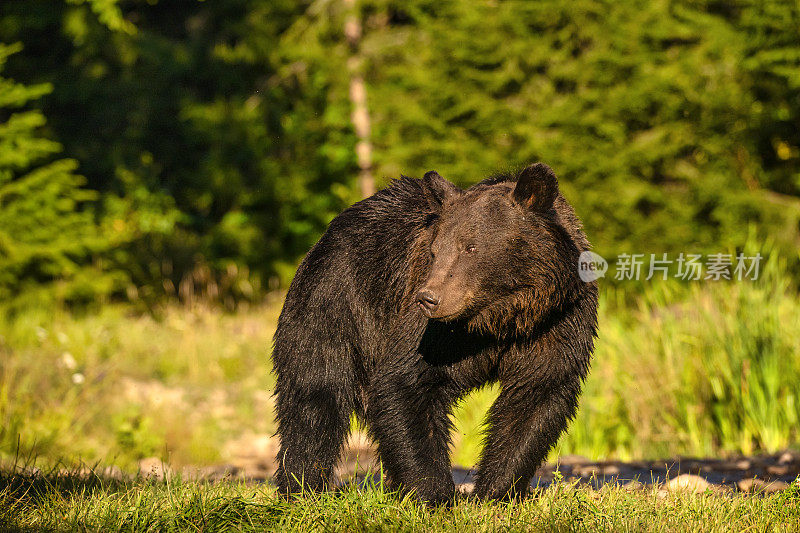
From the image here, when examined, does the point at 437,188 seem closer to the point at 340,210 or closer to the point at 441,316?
the point at 441,316

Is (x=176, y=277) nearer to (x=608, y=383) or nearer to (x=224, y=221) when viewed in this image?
(x=224, y=221)

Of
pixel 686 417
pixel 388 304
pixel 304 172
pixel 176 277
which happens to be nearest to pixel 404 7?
pixel 304 172

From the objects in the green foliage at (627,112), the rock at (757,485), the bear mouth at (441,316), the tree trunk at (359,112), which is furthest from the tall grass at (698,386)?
the tree trunk at (359,112)

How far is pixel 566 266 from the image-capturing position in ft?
13.4

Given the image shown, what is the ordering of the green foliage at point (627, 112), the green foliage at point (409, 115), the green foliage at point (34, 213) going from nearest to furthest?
1. the green foliage at point (34, 213)
2. the green foliage at point (627, 112)
3. the green foliage at point (409, 115)

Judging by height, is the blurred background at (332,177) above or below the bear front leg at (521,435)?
below

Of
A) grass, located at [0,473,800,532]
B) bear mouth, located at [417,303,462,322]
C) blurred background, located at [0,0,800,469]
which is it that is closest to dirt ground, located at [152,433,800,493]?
grass, located at [0,473,800,532]

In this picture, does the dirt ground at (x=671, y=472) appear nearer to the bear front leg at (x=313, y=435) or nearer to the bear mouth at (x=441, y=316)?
the bear front leg at (x=313, y=435)

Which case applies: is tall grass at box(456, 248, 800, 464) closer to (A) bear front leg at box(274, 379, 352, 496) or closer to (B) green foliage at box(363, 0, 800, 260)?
(A) bear front leg at box(274, 379, 352, 496)

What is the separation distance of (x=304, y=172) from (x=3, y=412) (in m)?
10.2

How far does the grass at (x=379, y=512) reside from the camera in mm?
3732

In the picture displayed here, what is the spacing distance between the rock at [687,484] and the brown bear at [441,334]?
27.3 inches

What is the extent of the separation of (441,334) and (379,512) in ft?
2.69

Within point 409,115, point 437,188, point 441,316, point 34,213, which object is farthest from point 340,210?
point 441,316
